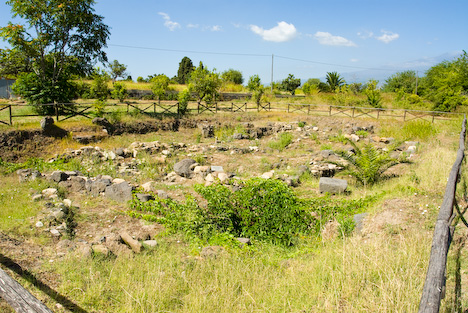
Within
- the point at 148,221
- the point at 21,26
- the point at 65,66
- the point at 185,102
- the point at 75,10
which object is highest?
the point at 75,10

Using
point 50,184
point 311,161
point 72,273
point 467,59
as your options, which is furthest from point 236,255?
point 467,59

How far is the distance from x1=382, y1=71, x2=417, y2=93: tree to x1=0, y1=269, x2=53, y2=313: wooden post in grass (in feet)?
149

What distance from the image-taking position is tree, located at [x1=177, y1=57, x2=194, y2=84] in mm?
49781

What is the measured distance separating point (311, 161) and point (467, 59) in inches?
940

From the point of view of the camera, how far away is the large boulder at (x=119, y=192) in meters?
8.69

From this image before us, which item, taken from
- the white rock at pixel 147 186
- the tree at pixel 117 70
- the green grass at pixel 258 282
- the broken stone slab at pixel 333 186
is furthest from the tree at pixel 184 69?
the green grass at pixel 258 282

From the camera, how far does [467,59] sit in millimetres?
27656

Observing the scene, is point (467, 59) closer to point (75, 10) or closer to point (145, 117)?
point (145, 117)

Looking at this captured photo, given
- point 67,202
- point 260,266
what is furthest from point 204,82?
point 260,266

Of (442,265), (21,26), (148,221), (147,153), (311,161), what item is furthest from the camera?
(21,26)

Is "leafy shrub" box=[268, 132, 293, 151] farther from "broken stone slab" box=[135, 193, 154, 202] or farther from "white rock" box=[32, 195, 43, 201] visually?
"white rock" box=[32, 195, 43, 201]

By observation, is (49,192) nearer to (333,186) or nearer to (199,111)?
(333,186)

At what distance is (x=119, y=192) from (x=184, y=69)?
4433cm

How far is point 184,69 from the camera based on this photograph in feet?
166
